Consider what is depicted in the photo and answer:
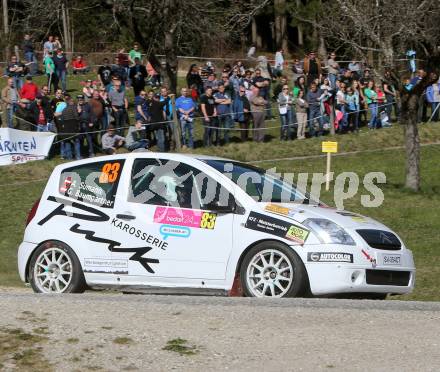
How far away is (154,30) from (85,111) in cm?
690

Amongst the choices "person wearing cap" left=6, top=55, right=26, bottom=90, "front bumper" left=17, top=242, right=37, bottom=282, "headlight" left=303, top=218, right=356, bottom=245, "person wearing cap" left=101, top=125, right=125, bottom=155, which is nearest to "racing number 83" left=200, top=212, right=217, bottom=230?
"headlight" left=303, top=218, right=356, bottom=245

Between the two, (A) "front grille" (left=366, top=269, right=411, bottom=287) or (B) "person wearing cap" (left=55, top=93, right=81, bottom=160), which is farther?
(B) "person wearing cap" (left=55, top=93, right=81, bottom=160)

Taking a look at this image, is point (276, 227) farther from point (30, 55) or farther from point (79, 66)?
point (79, 66)

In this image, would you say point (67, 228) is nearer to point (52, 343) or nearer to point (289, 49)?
point (52, 343)

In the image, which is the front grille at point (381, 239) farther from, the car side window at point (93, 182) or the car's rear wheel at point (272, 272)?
the car side window at point (93, 182)

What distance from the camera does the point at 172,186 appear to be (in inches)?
422

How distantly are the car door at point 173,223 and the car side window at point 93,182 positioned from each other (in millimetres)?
186

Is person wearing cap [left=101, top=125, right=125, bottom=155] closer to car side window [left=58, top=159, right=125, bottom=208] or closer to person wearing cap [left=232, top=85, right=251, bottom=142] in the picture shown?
person wearing cap [left=232, top=85, right=251, bottom=142]

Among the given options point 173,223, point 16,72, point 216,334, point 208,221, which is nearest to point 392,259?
point 208,221

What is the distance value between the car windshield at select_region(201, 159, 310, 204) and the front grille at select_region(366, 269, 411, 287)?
4.17 feet

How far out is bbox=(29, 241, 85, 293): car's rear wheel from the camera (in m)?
10.9

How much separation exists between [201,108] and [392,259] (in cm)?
1485

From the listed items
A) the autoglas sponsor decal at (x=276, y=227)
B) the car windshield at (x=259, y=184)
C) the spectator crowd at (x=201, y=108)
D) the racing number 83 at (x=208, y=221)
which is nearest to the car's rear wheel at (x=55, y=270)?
the racing number 83 at (x=208, y=221)

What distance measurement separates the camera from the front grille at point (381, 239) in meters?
10.2
